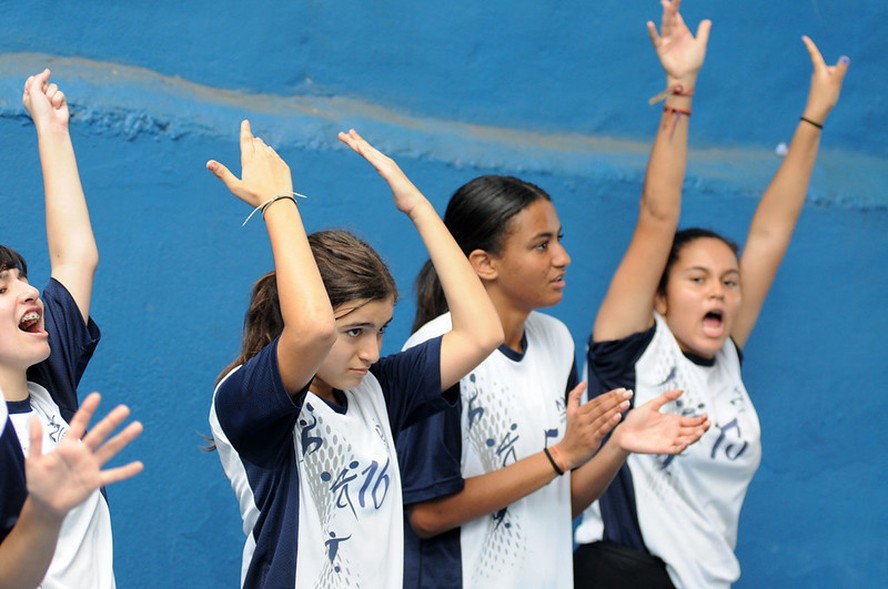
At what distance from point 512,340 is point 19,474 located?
1.11 m

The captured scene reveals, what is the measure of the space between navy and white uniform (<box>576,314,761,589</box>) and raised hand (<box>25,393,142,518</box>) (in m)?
1.49

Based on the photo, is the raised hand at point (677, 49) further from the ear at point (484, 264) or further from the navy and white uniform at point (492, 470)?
the navy and white uniform at point (492, 470)

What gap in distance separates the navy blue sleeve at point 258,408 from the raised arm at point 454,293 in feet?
1.14

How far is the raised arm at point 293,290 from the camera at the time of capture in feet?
6.40

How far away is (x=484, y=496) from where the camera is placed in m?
2.46

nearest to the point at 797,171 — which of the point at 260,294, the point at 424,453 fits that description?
the point at 424,453

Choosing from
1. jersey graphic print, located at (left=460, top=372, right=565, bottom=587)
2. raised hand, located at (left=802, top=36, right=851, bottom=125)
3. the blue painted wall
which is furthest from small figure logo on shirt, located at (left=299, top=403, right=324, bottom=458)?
raised hand, located at (left=802, top=36, right=851, bottom=125)

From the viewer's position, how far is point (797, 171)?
3.21 metres

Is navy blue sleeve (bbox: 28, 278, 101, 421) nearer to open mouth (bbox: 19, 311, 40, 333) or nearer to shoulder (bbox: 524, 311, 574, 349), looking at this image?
open mouth (bbox: 19, 311, 40, 333)

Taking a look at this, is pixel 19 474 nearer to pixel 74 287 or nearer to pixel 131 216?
pixel 74 287

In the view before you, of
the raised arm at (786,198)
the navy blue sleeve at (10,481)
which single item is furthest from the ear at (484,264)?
the navy blue sleeve at (10,481)

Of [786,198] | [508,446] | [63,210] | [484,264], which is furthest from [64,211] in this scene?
[786,198]

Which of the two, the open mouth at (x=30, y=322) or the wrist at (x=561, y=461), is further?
the wrist at (x=561, y=461)

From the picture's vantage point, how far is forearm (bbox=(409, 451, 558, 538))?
246 cm
